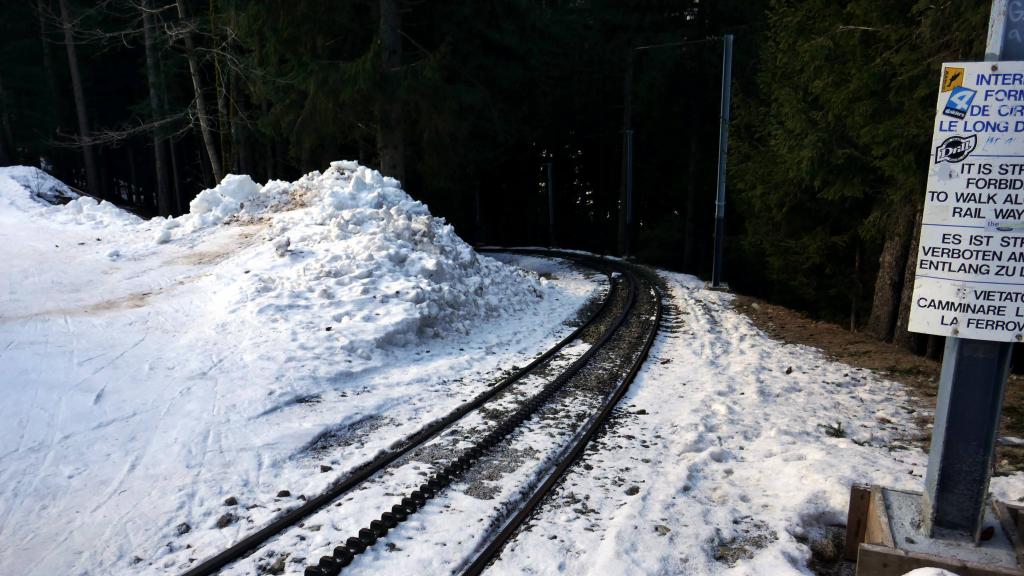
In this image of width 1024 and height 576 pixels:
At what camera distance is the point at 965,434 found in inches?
141

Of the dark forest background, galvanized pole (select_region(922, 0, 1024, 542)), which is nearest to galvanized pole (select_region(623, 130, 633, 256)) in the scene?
the dark forest background

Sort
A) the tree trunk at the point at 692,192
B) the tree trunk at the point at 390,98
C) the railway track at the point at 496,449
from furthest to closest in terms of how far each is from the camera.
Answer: the tree trunk at the point at 692,192 → the tree trunk at the point at 390,98 → the railway track at the point at 496,449

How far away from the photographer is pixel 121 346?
7.99 metres

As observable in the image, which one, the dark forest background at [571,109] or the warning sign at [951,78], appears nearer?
the warning sign at [951,78]

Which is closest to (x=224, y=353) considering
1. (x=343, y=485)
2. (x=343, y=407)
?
(x=343, y=407)

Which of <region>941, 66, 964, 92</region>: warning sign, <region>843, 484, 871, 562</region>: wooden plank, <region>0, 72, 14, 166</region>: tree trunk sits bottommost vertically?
<region>843, 484, 871, 562</region>: wooden plank

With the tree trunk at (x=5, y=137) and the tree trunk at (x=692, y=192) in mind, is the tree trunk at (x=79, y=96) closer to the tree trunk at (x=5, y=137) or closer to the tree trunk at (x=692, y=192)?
the tree trunk at (x=5, y=137)

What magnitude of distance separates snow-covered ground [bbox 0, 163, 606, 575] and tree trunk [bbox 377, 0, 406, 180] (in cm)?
343

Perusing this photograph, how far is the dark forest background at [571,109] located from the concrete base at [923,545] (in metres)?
7.50

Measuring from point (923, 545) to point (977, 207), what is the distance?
2.06 meters

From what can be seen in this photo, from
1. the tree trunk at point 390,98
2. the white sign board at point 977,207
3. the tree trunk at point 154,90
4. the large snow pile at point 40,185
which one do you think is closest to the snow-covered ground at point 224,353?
the tree trunk at point 390,98

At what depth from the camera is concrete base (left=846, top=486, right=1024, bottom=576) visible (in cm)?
342

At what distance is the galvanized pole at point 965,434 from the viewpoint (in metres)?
3.48

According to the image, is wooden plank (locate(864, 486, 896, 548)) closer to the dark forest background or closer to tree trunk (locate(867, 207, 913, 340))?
the dark forest background
